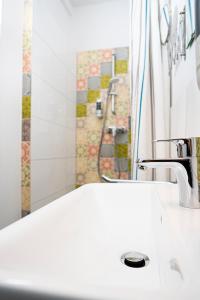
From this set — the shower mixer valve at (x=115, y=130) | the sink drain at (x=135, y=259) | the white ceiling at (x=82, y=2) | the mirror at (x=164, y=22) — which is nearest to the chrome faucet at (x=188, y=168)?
the sink drain at (x=135, y=259)

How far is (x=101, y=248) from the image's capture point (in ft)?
1.74

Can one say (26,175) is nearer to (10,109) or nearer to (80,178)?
(10,109)

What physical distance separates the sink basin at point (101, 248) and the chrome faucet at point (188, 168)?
39 millimetres

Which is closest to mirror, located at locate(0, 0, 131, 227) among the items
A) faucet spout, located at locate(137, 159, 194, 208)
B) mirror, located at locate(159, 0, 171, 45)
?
mirror, located at locate(159, 0, 171, 45)

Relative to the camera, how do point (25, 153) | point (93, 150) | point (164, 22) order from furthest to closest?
point (93, 150) → point (25, 153) → point (164, 22)

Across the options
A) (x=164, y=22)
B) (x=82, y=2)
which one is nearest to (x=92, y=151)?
(x=164, y=22)

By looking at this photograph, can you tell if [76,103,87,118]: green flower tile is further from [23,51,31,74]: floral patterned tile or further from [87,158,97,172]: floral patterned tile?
[23,51,31,74]: floral patterned tile

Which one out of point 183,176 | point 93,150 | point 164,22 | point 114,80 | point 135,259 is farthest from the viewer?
point 93,150

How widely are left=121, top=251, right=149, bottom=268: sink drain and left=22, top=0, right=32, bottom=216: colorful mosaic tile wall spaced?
3.46 ft

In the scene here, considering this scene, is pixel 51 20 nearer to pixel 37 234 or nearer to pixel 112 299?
pixel 37 234

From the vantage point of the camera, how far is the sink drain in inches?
17.6

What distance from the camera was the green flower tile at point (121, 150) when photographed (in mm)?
2029

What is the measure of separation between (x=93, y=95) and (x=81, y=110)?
0.61 ft

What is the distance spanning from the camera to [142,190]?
87cm
